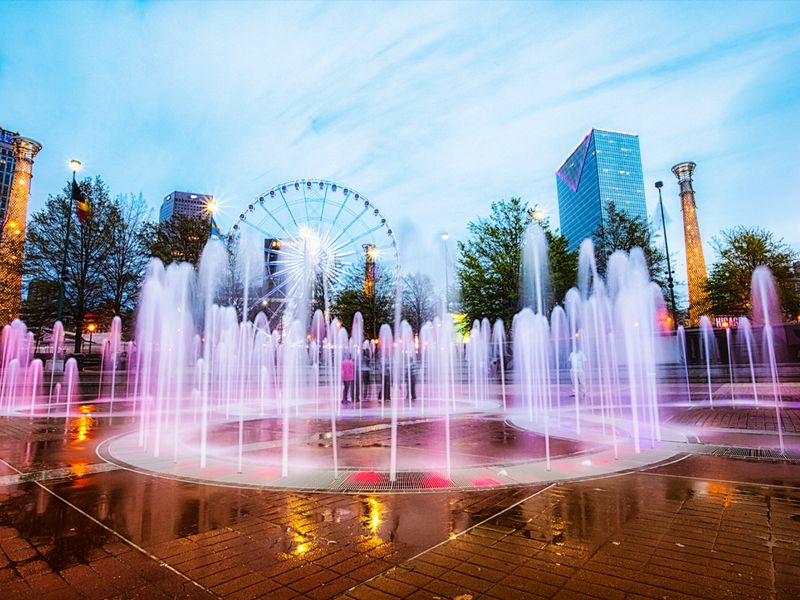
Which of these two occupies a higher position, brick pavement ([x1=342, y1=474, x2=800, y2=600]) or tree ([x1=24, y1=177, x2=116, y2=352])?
tree ([x1=24, y1=177, x2=116, y2=352])

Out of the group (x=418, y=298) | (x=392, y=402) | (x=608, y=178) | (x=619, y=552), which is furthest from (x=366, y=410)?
(x=608, y=178)

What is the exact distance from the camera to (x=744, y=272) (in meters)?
35.8

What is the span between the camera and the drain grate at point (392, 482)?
5.41 meters

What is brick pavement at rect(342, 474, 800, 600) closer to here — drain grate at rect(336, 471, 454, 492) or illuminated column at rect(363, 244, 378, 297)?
drain grate at rect(336, 471, 454, 492)

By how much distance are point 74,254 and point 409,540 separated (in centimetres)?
3484

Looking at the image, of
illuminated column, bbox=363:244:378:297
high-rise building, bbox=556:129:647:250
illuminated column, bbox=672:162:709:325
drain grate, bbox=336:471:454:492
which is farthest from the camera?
high-rise building, bbox=556:129:647:250

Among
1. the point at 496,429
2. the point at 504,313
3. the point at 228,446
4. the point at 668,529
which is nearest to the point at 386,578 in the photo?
the point at 668,529

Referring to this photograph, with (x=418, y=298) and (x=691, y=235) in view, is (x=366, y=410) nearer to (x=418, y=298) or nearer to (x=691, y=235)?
(x=418, y=298)

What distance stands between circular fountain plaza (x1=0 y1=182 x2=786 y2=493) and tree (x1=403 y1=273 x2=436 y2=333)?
9.47m

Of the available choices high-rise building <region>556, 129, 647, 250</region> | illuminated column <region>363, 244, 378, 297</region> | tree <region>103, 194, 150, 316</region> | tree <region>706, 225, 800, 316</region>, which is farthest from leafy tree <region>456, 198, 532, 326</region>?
high-rise building <region>556, 129, 647, 250</region>

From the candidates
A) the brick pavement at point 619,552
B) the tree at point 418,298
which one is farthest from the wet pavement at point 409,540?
the tree at point 418,298

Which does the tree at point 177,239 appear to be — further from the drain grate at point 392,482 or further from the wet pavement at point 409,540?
the drain grate at point 392,482

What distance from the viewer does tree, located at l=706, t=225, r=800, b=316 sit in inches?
1362

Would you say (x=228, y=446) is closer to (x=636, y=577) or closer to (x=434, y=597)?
(x=434, y=597)
